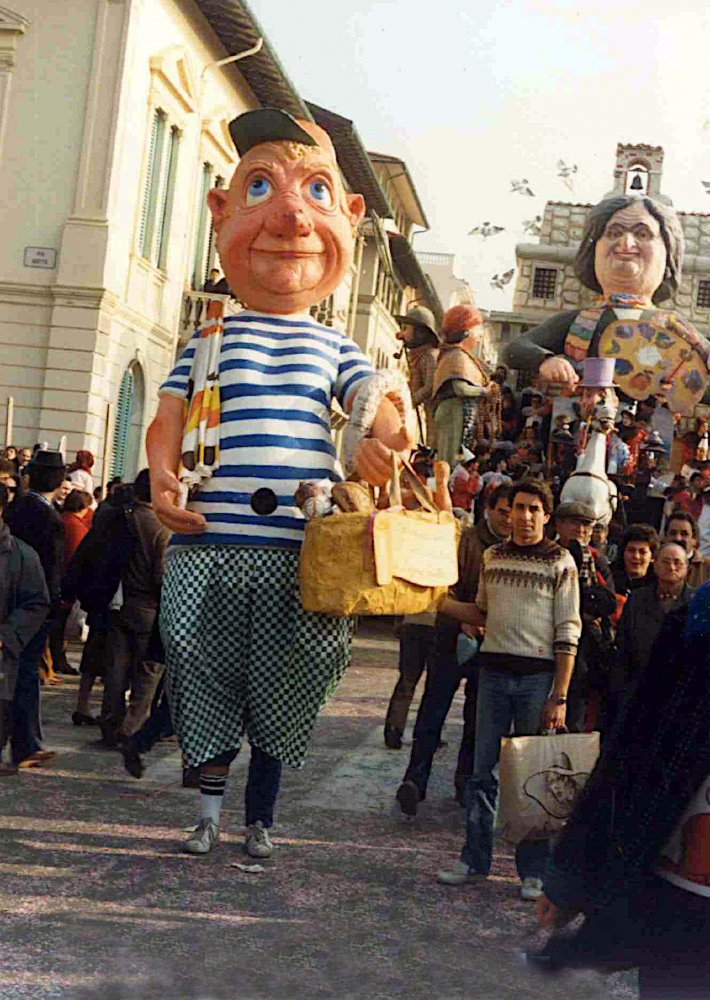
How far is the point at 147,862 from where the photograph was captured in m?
5.26

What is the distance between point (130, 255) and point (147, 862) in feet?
56.5

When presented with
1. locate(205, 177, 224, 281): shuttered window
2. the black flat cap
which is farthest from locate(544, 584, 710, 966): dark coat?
locate(205, 177, 224, 281): shuttered window

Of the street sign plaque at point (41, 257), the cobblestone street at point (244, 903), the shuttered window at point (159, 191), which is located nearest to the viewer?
the cobblestone street at point (244, 903)

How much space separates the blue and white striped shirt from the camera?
5477 millimetres

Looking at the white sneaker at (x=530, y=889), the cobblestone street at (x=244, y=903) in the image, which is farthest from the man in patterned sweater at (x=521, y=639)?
the cobblestone street at (x=244, y=903)

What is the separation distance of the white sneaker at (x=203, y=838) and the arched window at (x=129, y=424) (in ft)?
55.5

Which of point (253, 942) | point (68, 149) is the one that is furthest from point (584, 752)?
point (68, 149)

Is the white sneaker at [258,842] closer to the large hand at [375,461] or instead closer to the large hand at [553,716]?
the large hand at [553,716]

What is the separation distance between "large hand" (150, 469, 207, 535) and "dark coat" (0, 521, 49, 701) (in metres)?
1.25

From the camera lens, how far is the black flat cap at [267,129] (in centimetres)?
597

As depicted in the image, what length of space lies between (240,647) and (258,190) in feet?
5.83

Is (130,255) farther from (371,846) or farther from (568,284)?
(568,284)

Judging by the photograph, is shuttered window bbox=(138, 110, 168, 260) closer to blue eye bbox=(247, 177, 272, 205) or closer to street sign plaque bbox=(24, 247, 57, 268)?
street sign plaque bbox=(24, 247, 57, 268)

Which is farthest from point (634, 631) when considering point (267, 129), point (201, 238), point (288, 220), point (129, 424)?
point (201, 238)
